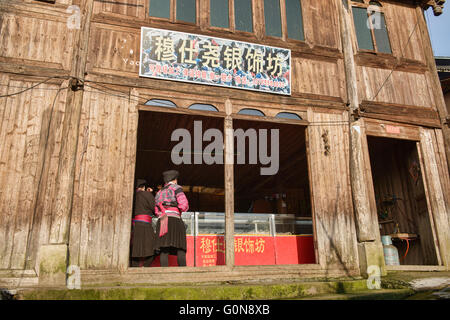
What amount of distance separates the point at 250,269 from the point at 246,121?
345 centimetres

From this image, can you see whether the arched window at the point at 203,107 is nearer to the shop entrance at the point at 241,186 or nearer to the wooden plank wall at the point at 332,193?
the shop entrance at the point at 241,186

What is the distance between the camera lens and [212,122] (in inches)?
380

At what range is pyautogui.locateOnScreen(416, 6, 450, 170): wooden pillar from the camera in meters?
10.2

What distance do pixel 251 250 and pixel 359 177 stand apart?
10.2ft

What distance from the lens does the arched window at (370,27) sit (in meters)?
10.4

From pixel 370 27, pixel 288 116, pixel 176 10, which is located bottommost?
pixel 288 116

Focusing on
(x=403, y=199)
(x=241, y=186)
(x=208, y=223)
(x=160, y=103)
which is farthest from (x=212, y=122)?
(x=403, y=199)

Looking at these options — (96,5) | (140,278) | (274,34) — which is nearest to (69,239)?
(140,278)

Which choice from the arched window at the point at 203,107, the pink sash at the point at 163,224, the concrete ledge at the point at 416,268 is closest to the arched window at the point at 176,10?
the arched window at the point at 203,107

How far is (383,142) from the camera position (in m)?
11.4

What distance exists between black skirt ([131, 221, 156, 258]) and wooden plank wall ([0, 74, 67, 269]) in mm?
1822

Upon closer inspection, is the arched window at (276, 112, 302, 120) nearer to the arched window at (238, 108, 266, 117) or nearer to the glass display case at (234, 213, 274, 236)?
the arched window at (238, 108, 266, 117)

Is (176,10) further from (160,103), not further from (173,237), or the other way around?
(173,237)
